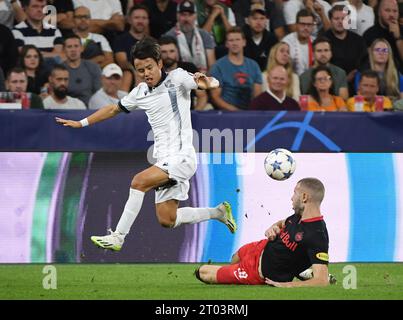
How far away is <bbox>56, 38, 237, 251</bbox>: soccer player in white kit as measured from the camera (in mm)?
9211

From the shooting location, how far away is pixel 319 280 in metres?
8.20

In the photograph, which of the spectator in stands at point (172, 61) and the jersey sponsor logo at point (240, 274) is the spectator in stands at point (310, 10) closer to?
the spectator in stands at point (172, 61)

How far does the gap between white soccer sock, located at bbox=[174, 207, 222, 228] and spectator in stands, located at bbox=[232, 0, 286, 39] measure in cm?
482

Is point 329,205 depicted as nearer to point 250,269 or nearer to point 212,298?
point 250,269

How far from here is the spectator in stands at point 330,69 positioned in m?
12.9

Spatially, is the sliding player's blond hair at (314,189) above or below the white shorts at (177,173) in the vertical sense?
below

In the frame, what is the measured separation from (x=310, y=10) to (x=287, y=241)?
6331 mm

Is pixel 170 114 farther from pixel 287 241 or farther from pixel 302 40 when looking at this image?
pixel 302 40

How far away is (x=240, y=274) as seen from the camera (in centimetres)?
876

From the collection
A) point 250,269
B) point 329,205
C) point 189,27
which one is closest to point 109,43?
point 189,27

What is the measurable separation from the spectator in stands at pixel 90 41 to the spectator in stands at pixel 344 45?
114 inches

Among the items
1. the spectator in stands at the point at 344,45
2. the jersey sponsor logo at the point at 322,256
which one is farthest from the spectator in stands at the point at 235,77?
the jersey sponsor logo at the point at 322,256

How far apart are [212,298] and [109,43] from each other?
6.15m

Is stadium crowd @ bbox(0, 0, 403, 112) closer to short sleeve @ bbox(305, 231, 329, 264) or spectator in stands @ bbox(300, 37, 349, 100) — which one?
spectator in stands @ bbox(300, 37, 349, 100)
